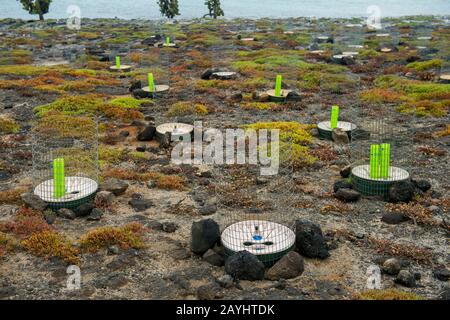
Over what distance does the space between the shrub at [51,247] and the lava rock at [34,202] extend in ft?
5.02

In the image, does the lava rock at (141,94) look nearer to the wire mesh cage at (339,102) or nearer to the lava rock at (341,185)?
the wire mesh cage at (339,102)

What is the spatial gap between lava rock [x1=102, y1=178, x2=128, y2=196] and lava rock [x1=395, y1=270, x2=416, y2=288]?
26.4ft

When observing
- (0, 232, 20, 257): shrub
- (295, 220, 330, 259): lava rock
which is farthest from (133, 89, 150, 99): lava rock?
(295, 220, 330, 259): lava rock

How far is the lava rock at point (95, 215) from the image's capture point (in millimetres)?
13930

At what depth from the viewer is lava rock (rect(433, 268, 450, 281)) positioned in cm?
1115

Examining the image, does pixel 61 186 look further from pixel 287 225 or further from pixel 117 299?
pixel 287 225

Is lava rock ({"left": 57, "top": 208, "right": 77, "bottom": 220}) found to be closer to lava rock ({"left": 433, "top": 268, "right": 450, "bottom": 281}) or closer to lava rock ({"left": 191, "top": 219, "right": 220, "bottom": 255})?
lava rock ({"left": 191, "top": 219, "right": 220, "bottom": 255})

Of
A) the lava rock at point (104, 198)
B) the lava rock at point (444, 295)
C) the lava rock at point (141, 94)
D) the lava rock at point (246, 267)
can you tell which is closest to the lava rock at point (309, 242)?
the lava rock at point (246, 267)

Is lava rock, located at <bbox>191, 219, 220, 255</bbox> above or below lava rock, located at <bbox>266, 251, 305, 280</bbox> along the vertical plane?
above

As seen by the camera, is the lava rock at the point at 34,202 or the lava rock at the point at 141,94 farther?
the lava rock at the point at 141,94

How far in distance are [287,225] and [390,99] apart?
16670 mm

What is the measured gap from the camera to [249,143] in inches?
790

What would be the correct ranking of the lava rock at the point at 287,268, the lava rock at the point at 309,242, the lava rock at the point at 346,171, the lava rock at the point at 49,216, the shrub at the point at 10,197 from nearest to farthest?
the lava rock at the point at 287,268 < the lava rock at the point at 309,242 < the lava rock at the point at 49,216 < the shrub at the point at 10,197 < the lava rock at the point at 346,171
